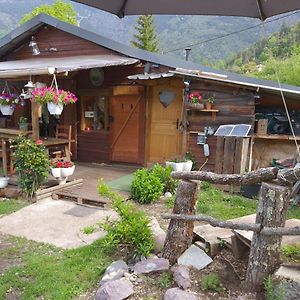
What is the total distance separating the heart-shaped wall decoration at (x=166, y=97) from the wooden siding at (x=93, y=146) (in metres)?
1.93

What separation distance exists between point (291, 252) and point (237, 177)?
88 centimetres

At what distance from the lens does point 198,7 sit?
2.23 metres

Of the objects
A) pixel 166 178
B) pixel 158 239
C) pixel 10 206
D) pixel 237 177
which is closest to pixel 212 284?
pixel 237 177

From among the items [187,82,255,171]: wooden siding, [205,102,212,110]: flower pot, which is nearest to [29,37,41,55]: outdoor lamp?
[187,82,255,171]: wooden siding

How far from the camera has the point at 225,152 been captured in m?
7.05

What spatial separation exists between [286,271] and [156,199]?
142 inches

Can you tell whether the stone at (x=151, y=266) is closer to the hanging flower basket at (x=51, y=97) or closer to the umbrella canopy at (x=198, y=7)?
the umbrella canopy at (x=198, y=7)

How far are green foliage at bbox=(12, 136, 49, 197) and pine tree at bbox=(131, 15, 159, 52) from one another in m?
29.4

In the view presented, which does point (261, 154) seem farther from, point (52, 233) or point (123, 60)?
point (52, 233)

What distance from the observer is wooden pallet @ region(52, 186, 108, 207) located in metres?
6.07

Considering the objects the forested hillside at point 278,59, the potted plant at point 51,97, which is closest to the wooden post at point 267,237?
the potted plant at point 51,97

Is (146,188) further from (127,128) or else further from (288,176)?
(288,176)

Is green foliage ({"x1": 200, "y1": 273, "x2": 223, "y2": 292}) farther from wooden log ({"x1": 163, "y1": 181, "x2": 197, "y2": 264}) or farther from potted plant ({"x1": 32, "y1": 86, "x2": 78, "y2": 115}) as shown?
potted plant ({"x1": 32, "y1": 86, "x2": 78, "y2": 115})

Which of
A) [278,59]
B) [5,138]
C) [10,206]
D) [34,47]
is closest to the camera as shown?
[10,206]
